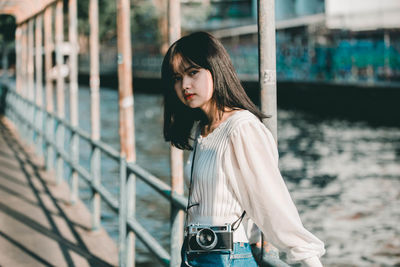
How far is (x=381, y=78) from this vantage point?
27.0 metres

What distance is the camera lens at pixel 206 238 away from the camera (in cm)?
200

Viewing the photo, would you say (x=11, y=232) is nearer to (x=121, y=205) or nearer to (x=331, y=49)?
(x=121, y=205)

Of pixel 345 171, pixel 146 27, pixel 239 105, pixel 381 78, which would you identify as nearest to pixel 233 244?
pixel 239 105

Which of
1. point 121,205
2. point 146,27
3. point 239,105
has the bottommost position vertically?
point 121,205

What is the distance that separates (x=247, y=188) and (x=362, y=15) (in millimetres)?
31147

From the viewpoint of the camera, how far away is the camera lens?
78.9 inches

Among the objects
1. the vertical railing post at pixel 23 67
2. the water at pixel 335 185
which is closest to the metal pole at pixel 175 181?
the water at pixel 335 185

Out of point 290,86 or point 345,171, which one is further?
point 290,86

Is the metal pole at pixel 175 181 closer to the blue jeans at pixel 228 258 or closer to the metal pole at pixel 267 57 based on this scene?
the metal pole at pixel 267 57

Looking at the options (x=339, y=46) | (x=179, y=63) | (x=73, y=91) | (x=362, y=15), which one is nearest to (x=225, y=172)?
(x=179, y=63)

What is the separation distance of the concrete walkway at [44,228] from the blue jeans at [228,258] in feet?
10.7

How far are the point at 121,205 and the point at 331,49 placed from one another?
92.1 ft

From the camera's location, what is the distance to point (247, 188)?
1926mm

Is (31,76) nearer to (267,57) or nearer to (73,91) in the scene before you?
(73,91)
